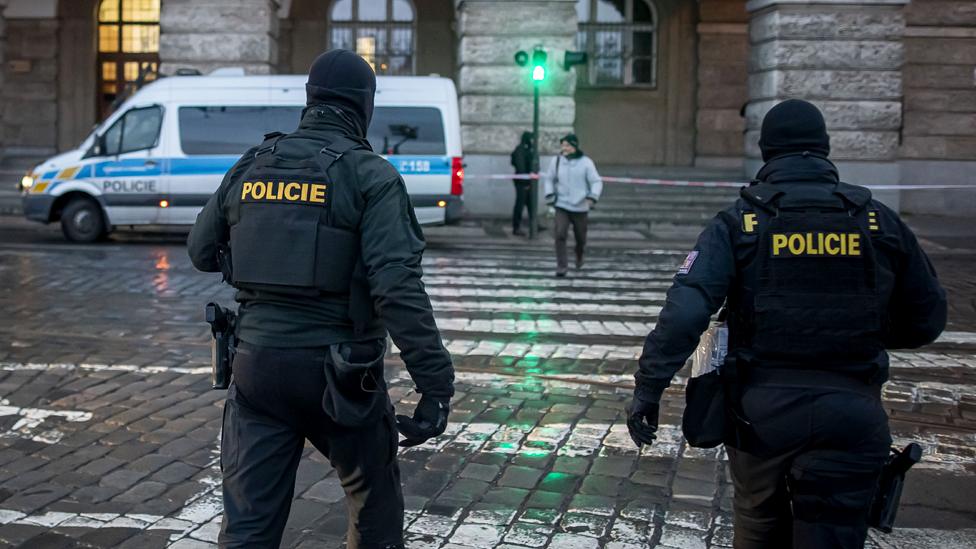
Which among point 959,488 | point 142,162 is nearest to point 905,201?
point 142,162

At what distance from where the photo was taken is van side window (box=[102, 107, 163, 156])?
53.9 ft

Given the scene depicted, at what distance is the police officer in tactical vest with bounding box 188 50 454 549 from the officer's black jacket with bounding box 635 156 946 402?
63cm

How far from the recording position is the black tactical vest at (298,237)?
10.8ft

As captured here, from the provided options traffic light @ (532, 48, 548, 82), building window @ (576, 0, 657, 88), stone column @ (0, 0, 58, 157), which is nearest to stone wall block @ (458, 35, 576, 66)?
traffic light @ (532, 48, 548, 82)

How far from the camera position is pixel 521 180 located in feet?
62.3

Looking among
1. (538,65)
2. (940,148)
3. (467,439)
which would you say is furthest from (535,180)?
(467,439)

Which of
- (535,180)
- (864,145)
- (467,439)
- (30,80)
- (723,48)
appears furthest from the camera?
(30,80)

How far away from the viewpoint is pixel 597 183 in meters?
12.7

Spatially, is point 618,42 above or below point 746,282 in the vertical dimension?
above

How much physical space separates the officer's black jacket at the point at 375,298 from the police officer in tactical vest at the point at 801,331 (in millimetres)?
649

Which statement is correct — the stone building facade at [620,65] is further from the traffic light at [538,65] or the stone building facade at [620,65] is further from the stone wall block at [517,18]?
the traffic light at [538,65]

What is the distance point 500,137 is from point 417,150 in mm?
4191

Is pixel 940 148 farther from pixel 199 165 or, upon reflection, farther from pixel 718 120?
pixel 199 165

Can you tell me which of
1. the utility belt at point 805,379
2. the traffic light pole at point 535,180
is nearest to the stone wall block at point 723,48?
the traffic light pole at point 535,180
